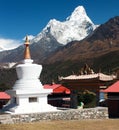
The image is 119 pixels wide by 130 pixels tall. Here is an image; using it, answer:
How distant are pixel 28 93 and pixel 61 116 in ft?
10.9

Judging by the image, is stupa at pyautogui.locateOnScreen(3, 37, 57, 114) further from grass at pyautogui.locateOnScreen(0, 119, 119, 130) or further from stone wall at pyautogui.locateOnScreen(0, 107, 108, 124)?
grass at pyautogui.locateOnScreen(0, 119, 119, 130)

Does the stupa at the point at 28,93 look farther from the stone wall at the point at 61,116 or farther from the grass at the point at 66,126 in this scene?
the grass at the point at 66,126

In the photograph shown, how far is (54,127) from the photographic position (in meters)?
21.1

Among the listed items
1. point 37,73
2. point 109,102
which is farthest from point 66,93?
point 37,73

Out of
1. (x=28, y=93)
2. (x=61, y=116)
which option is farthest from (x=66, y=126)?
(x=28, y=93)

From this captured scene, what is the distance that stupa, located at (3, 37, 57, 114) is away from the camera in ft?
86.4

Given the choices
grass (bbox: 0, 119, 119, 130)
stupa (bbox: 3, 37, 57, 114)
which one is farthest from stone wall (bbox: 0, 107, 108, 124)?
stupa (bbox: 3, 37, 57, 114)

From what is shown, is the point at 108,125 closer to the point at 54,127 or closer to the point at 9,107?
the point at 54,127

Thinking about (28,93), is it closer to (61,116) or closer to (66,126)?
(61,116)

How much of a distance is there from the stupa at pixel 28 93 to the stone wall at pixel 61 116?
2.17 meters

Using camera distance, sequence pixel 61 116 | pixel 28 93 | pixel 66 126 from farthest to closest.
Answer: pixel 28 93 → pixel 61 116 → pixel 66 126

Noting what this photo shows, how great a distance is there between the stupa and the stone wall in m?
2.17

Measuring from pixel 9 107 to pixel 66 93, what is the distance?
14943mm

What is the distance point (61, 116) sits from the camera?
81.3 ft
